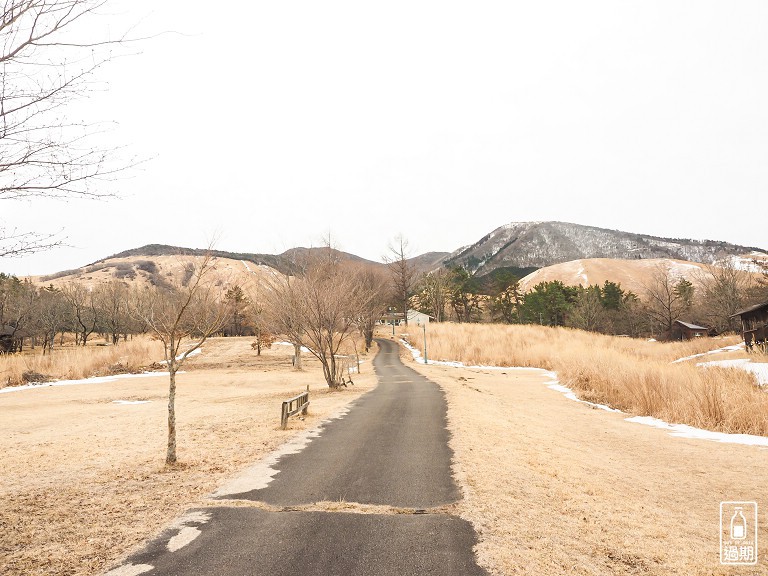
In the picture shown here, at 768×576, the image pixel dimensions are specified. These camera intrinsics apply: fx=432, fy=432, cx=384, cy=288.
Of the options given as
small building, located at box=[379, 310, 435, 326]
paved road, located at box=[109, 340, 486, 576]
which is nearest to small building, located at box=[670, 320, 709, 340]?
small building, located at box=[379, 310, 435, 326]

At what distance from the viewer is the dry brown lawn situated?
4980 millimetres

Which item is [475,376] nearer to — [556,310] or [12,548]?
[12,548]

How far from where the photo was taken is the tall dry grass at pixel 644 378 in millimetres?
13322

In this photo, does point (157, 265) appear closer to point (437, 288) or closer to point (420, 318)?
point (437, 288)

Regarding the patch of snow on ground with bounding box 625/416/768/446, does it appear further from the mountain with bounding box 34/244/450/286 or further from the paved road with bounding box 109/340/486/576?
the mountain with bounding box 34/244/450/286

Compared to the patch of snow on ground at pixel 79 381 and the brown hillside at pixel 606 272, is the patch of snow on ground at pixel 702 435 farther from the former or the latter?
the brown hillside at pixel 606 272

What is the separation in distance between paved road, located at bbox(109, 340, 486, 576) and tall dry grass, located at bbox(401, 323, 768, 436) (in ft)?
32.3

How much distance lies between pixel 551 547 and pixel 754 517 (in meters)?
4.00

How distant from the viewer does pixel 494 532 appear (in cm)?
544

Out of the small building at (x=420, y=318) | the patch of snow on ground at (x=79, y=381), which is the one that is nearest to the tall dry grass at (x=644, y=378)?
the small building at (x=420, y=318)

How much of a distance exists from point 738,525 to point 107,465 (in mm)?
11119

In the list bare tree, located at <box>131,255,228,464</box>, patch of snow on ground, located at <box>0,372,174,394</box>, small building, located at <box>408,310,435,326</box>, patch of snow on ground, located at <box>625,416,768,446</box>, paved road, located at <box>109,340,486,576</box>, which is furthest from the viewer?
small building, located at <box>408,310,435,326</box>

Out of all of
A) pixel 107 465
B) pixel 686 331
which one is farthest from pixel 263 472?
pixel 686 331

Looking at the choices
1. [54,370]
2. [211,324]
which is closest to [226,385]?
[54,370]
